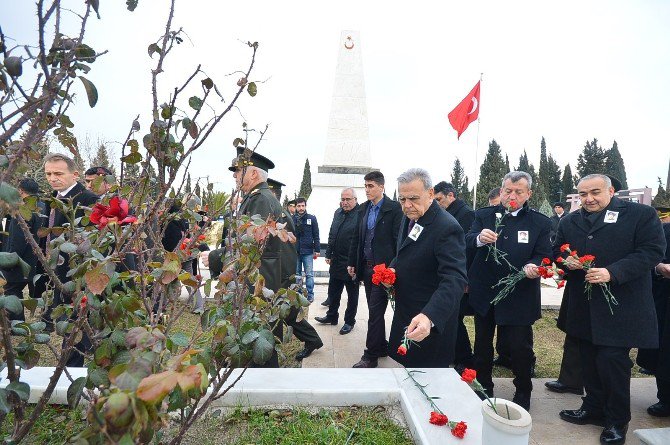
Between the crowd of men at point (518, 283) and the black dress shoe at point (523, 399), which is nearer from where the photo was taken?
the crowd of men at point (518, 283)

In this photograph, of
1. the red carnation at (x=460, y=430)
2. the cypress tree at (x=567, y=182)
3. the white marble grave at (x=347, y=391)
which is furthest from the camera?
the cypress tree at (x=567, y=182)

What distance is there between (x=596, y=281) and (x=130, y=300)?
9.59ft

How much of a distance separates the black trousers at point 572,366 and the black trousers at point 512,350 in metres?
0.44

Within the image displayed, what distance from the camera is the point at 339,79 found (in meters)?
13.4

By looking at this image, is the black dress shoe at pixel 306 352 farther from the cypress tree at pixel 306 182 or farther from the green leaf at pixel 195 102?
the cypress tree at pixel 306 182

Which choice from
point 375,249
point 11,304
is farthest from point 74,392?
point 375,249

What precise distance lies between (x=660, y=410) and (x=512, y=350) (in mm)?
1267

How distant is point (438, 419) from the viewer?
5.33 ft

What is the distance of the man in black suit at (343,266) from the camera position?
5.55 metres

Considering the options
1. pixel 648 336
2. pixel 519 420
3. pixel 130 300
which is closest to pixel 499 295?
pixel 648 336

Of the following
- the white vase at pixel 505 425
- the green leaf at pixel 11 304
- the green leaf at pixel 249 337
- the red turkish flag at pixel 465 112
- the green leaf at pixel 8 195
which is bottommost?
the white vase at pixel 505 425

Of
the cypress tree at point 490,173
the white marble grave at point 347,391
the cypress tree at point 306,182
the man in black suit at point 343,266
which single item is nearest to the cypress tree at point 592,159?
the cypress tree at point 490,173

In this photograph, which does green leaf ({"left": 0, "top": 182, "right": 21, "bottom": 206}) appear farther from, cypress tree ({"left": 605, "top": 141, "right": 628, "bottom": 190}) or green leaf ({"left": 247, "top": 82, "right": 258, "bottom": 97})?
cypress tree ({"left": 605, "top": 141, "right": 628, "bottom": 190})

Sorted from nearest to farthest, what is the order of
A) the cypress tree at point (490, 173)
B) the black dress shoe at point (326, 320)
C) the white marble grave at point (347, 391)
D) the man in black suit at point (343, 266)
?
1. the white marble grave at point (347, 391)
2. the man in black suit at point (343, 266)
3. the black dress shoe at point (326, 320)
4. the cypress tree at point (490, 173)
